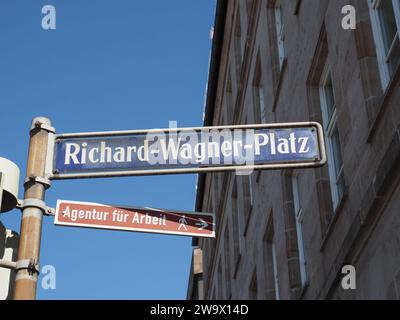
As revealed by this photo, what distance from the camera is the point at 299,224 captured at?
547 inches

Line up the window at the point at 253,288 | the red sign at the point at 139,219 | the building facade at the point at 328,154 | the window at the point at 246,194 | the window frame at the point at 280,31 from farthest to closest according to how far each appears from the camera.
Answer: the window at the point at 246,194, the window at the point at 253,288, the window frame at the point at 280,31, the building facade at the point at 328,154, the red sign at the point at 139,219

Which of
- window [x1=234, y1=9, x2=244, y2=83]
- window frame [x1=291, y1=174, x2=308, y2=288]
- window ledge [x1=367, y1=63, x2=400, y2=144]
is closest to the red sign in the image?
window ledge [x1=367, y1=63, x2=400, y2=144]

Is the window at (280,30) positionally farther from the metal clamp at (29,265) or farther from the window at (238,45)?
the metal clamp at (29,265)

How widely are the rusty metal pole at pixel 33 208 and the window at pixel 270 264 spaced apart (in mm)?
10912

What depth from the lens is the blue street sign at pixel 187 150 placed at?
598 centimetres

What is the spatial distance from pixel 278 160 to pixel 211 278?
1019 inches

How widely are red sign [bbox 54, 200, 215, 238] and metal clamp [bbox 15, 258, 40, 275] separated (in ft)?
2.86

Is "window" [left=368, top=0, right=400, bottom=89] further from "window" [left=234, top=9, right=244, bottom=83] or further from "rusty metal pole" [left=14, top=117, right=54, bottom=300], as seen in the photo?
"window" [left=234, top=9, right=244, bottom=83]

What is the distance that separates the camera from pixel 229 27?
25438 mm

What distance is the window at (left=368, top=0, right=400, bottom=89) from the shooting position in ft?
29.2

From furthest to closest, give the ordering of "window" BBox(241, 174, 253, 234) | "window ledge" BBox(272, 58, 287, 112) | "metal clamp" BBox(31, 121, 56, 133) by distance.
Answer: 1. "window" BBox(241, 174, 253, 234)
2. "window ledge" BBox(272, 58, 287, 112)
3. "metal clamp" BBox(31, 121, 56, 133)

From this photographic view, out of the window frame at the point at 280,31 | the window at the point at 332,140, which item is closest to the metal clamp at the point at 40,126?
the window at the point at 332,140

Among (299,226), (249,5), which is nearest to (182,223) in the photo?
(299,226)

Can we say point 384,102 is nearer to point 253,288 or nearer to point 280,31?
point 280,31
